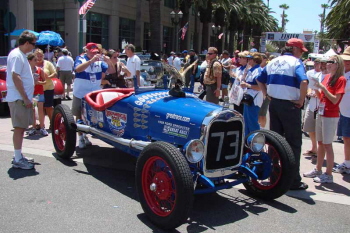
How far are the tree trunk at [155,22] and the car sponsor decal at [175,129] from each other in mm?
19181

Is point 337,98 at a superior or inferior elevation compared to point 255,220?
superior

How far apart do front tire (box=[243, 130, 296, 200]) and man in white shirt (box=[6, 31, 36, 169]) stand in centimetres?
332

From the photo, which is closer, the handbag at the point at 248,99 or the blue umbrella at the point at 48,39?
the handbag at the point at 248,99

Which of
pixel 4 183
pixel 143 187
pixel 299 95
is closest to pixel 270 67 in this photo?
pixel 299 95

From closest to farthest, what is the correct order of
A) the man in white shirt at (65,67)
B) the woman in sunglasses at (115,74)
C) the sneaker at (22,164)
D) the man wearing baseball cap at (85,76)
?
the sneaker at (22,164), the man wearing baseball cap at (85,76), the woman in sunglasses at (115,74), the man in white shirt at (65,67)

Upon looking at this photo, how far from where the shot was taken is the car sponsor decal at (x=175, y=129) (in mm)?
4234

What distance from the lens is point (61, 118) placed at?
612 centimetres

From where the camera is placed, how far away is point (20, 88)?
17.0 ft

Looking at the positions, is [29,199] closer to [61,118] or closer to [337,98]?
[61,118]

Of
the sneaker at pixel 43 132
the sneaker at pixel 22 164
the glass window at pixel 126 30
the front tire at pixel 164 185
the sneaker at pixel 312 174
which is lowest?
the sneaker at pixel 312 174

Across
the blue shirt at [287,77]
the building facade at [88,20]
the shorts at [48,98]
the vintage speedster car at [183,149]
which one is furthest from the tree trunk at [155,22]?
the blue shirt at [287,77]

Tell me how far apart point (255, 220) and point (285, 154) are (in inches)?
34.8

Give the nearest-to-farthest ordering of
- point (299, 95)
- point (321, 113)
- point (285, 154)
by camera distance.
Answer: point (285, 154)
point (299, 95)
point (321, 113)

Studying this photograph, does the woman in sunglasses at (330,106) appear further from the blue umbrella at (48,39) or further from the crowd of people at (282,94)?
the blue umbrella at (48,39)
